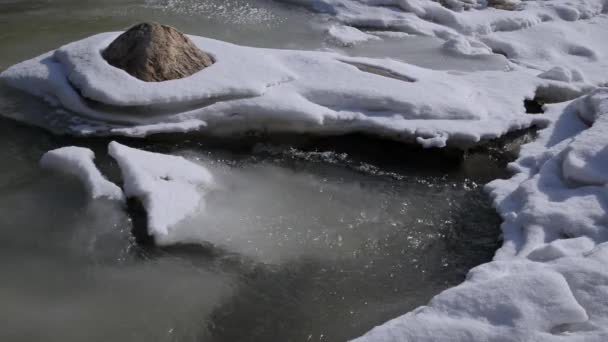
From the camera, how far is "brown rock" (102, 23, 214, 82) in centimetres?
495

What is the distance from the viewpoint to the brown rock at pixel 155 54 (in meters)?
4.95

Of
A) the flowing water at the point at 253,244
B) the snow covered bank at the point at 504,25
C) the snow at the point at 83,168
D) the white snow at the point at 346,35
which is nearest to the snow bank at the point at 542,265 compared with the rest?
the flowing water at the point at 253,244

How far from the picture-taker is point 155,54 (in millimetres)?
5012

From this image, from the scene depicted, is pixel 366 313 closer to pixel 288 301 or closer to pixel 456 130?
pixel 288 301

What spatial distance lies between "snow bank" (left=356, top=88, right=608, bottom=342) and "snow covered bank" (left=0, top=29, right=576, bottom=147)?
618 millimetres

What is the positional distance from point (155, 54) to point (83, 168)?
4.54 feet

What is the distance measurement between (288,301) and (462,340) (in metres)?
1.04

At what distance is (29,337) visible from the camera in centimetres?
286

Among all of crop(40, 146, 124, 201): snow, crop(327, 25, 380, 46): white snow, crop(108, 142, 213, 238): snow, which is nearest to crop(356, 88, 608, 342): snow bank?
crop(108, 142, 213, 238): snow

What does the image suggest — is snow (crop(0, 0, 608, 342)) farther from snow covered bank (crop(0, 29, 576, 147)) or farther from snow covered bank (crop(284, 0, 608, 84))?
snow covered bank (crop(284, 0, 608, 84))

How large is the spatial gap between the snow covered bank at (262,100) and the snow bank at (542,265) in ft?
2.03

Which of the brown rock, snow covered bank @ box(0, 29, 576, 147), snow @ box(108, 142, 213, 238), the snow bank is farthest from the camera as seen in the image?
the brown rock

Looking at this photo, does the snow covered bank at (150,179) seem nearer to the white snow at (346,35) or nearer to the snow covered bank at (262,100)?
the snow covered bank at (262,100)

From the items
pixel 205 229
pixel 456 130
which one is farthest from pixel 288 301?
pixel 456 130
